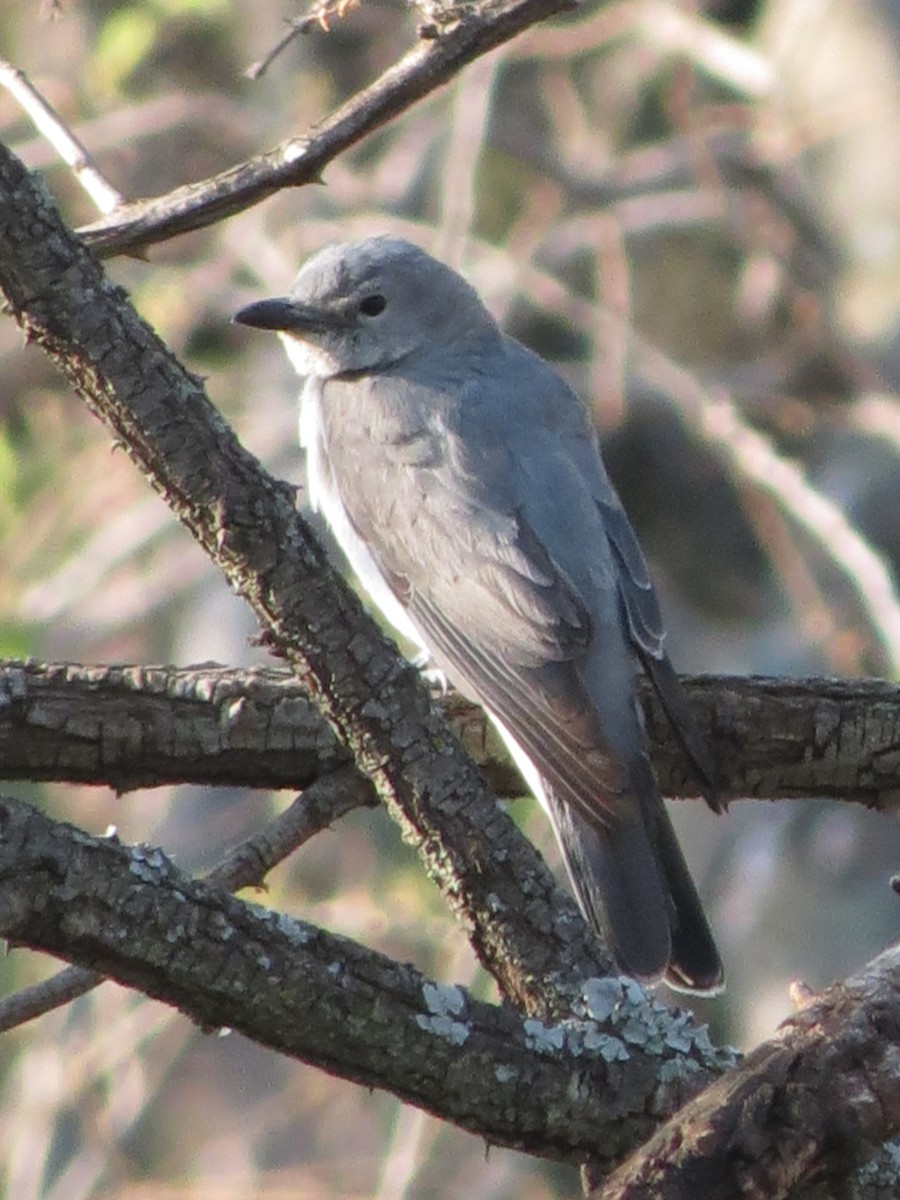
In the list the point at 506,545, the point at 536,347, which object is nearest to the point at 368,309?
the point at 506,545

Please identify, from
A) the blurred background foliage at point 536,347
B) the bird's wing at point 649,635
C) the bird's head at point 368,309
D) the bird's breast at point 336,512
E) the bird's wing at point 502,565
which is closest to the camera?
the bird's wing at point 649,635

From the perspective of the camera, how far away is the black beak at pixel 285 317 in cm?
539

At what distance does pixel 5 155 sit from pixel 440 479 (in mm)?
2499

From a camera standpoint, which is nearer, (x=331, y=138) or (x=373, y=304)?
(x=331, y=138)

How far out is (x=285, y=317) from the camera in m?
5.50

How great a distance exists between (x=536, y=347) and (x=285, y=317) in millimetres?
3737

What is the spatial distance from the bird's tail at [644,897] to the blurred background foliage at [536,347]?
201cm

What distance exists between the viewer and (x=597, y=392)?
24.8 feet

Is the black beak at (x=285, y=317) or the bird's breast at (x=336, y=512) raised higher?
the black beak at (x=285, y=317)

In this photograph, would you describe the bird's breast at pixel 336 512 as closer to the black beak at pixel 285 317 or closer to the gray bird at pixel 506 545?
the gray bird at pixel 506 545

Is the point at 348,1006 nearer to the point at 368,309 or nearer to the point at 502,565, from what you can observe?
the point at 502,565

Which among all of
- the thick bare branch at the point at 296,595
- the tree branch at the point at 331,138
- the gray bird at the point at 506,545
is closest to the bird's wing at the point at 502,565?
the gray bird at the point at 506,545

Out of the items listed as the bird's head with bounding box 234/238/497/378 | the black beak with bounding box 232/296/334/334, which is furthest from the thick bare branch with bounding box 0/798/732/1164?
the bird's head with bounding box 234/238/497/378

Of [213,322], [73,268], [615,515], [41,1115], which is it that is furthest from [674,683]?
[213,322]
